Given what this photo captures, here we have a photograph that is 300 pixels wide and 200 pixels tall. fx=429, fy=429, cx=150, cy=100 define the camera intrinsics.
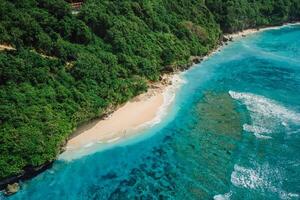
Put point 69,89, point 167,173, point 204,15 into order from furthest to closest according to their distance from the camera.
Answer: point 204,15 → point 69,89 → point 167,173

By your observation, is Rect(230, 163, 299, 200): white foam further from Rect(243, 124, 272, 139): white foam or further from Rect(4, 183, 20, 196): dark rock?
Rect(4, 183, 20, 196): dark rock

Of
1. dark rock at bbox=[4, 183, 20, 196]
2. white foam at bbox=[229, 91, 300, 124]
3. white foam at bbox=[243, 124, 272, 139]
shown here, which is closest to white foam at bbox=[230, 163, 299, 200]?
white foam at bbox=[243, 124, 272, 139]

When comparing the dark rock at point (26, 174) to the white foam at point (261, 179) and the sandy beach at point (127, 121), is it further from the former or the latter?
the white foam at point (261, 179)

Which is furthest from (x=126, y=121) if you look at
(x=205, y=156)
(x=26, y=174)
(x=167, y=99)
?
(x=26, y=174)

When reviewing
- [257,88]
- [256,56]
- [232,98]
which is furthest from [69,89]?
[256,56]

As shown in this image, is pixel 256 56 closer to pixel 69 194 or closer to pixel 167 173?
pixel 167 173

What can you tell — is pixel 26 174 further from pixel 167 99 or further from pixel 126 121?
pixel 167 99
